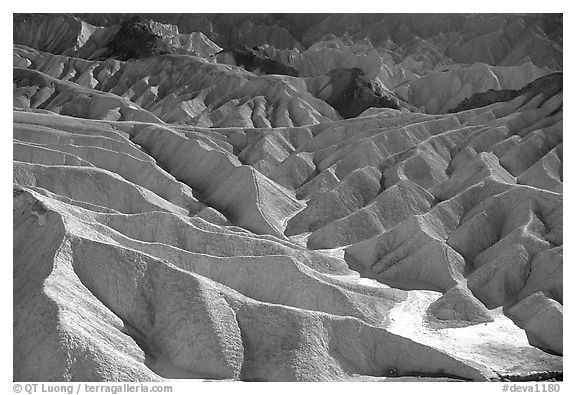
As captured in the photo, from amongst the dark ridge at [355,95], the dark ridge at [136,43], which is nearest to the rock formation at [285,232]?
the dark ridge at [355,95]

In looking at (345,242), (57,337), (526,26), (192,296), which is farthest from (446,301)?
(526,26)

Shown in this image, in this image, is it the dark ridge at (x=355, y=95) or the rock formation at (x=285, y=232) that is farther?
the dark ridge at (x=355, y=95)

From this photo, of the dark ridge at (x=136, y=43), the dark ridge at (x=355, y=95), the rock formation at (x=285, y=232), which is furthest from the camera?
the dark ridge at (x=136, y=43)

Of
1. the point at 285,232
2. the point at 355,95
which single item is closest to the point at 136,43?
the point at 355,95

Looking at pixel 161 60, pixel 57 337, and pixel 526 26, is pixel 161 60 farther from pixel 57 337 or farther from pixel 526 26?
pixel 57 337

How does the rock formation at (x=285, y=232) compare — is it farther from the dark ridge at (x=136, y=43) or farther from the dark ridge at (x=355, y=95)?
the dark ridge at (x=136, y=43)

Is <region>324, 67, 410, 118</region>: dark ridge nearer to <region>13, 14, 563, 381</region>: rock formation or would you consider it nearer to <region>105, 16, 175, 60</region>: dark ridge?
<region>13, 14, 563, 381</region>: rock formation
